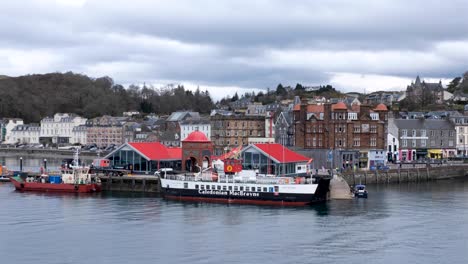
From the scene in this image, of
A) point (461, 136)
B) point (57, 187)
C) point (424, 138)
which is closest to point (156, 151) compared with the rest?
point (57, 187)

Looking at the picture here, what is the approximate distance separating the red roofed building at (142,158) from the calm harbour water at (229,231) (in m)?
12.3

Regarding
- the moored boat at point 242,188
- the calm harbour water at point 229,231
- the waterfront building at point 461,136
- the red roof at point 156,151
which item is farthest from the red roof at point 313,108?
the moored boat at point 242,188

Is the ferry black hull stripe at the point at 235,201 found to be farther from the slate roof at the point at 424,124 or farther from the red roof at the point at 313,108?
the slate roof at the point at 424,124

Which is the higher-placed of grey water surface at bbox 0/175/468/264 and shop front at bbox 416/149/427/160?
shop front at bbox 416/149/427/160

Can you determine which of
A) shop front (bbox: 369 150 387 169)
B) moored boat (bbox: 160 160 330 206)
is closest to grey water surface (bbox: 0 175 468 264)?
moored boat (bbox: 160 160 330 206)

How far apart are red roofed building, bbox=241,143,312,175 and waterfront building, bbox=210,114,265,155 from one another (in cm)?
3496

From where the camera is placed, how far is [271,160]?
268ft

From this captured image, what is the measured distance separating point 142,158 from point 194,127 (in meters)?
50.9

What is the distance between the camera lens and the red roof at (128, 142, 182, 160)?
3428 inches

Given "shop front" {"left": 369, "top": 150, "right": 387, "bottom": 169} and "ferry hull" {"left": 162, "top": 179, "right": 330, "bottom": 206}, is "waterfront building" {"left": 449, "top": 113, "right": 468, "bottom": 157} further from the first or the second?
"ferry hull" {"left": 162, "top": 179, "right": 330, "bottom": 206}

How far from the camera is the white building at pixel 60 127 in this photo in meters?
190

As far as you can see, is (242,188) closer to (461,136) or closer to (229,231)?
(229,231)

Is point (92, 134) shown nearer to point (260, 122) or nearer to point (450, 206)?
point (260, 122)

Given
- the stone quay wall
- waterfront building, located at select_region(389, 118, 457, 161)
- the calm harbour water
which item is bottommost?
the calm harbour water
